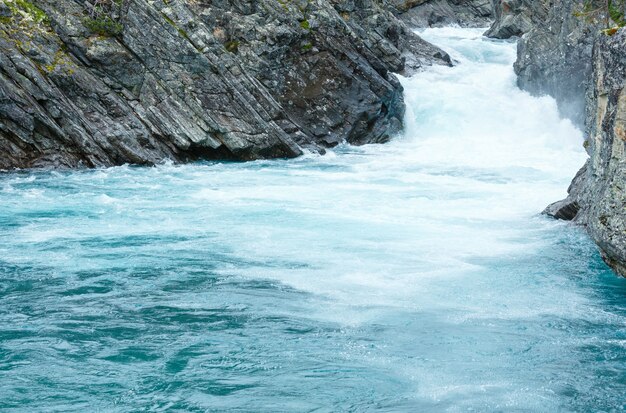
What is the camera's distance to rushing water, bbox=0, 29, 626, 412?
8.31 m

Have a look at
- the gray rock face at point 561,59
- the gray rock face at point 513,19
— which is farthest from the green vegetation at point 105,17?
the gray rock face at point 513,19

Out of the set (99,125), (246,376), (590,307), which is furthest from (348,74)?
(246,376)

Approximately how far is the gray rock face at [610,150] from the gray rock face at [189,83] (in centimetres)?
1467

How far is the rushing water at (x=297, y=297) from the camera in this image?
8.31 m

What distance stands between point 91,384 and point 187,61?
18.1m

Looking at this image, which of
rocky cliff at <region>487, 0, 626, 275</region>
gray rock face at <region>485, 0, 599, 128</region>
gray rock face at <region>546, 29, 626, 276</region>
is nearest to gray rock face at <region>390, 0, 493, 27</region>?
gray rock face at <region>485, 0, 599, 128</region>

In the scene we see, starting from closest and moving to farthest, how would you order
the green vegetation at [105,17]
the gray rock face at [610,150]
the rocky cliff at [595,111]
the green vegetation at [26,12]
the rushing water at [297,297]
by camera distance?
the rushing water at [297,297] → the gray rock face at [610,150] → the rocky cliff at [595,111] → the green vegetation at [26,12] → the green vegetation at [105,17]

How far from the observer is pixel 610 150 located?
11258mm

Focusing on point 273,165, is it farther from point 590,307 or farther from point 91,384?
point 91,384

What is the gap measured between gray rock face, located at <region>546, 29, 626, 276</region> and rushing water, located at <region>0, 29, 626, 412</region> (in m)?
1.00

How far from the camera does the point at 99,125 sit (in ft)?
74.7

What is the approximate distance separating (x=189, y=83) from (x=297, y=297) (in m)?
14.9

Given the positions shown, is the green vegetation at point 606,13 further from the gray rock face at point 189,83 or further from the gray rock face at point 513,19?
the gray rock face at point 513,19

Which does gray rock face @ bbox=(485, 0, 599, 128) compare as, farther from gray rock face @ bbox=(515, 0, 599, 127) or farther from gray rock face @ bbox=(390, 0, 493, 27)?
gray rock face @ bbox=(390, 0, 493, 27)
